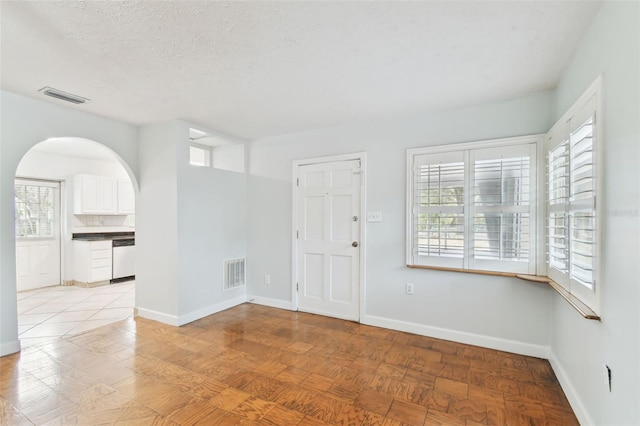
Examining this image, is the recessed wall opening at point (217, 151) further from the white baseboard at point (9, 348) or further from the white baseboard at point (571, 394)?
the white baseboard at point (571, 394)

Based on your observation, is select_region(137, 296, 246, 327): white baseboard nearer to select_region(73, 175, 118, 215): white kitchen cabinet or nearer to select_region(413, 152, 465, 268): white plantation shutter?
select_region(413, 152, 465, 268): white plantation shutter

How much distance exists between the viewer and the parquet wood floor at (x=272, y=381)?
1967 millimetres

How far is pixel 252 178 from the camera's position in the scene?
14.9 ft

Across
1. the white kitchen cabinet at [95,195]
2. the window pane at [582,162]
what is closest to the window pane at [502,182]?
the window pane at [582,162]

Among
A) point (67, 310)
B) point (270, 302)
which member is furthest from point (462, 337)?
point (67, 310)

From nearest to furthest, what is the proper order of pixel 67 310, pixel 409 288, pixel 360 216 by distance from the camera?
pixel 409 288 < pixel 360 216 < pixel 67 310

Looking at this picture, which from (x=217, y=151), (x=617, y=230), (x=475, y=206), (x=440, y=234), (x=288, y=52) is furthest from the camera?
(x=217, y=151)

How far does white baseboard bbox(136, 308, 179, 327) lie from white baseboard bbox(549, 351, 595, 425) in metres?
3.77

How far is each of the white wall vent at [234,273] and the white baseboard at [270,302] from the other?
281mm

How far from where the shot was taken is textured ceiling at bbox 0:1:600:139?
66.5 inches

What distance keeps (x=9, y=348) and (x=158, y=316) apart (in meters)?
1.29

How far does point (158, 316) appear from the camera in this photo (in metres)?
3.72

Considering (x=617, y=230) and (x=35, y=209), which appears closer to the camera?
(x=617, y=230)

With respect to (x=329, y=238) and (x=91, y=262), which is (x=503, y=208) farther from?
(x=91, y=262)
